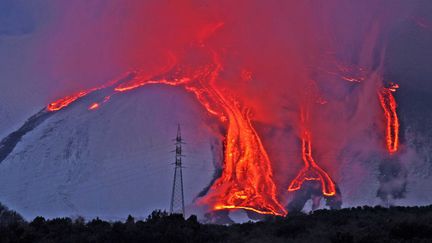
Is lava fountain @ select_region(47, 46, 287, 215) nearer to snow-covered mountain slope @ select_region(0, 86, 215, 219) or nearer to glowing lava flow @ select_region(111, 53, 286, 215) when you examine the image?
glowing lava flow @ select_region(111, 53, 286, 215)

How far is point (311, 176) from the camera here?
44.1 m

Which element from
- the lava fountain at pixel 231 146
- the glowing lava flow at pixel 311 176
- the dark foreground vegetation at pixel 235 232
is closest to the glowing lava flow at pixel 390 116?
the glowing lava flow at pixel 311 176

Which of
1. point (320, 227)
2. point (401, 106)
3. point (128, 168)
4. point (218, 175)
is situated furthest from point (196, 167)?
point (320, 227)

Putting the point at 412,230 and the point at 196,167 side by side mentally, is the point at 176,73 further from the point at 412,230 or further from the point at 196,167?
the point at 412,230

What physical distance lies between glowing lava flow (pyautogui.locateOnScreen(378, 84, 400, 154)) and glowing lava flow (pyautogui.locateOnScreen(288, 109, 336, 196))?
6448mm

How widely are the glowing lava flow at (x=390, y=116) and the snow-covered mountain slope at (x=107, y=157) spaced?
48.7 feet

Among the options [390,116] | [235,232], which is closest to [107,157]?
[390,116]

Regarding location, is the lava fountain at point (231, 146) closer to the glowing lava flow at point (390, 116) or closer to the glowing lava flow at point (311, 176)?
the glowing lava flow at point (311, 176)

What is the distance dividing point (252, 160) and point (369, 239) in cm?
3032

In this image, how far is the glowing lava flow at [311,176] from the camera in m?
43.2

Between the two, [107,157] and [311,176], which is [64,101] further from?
[311,176]

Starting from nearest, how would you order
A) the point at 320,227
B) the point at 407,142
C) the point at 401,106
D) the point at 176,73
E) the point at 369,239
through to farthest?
the point at 369,239 < the point at 320,227 < the point at 407,142 < the point at 401,106 < the point at 176,73

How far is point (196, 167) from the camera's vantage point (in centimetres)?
4462

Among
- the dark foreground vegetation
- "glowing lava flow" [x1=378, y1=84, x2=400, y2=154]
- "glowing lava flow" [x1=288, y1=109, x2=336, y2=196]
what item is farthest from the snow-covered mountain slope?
the dark foreground vegetation
